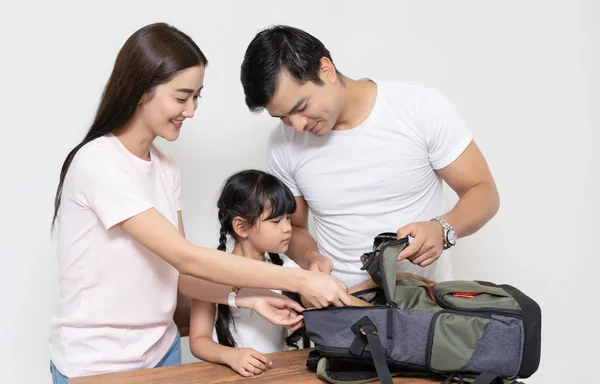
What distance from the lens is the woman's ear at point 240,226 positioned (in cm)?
200

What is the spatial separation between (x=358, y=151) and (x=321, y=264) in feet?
1.17

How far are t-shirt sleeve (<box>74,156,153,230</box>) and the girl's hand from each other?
1.44 ft

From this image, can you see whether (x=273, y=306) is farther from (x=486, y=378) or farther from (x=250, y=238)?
(x=486, y=378)

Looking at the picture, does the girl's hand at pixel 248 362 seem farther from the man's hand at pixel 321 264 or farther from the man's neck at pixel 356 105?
the man's neck at pixel 356 105

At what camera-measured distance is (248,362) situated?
Result: 167 centimetres

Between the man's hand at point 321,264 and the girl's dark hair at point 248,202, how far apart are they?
0.16 meters

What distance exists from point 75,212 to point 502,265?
2235mm

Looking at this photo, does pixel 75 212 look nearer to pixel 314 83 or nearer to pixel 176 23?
pixel 314 83

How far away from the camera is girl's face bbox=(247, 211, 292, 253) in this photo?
1.99 m

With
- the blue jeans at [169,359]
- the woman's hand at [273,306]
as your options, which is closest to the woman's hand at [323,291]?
the woman's hand at [273,306]

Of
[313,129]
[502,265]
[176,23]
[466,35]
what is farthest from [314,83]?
[502,265]

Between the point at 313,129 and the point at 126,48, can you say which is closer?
the point at 126,48

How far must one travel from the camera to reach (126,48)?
1.74m

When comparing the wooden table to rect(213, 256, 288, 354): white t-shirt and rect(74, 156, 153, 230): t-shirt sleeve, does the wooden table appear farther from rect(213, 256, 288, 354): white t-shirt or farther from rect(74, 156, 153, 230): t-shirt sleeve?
rect(74, 156, 153, 230): t-shirt sleeve
